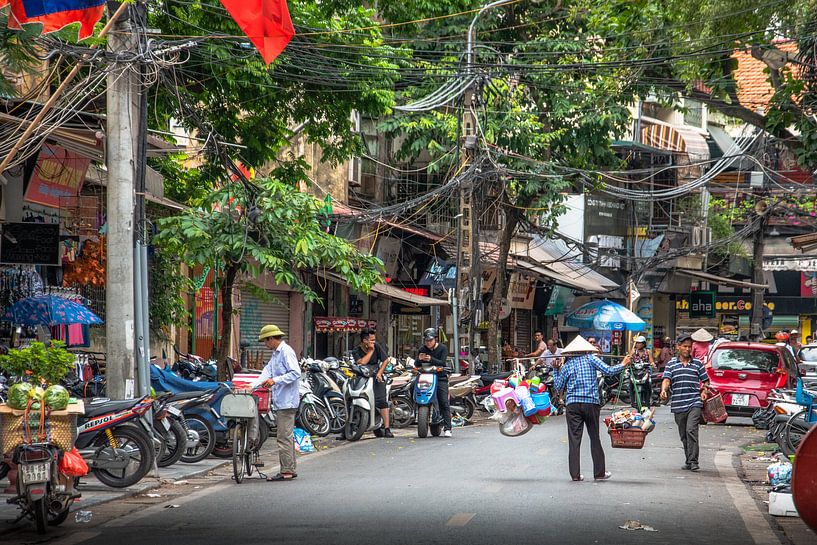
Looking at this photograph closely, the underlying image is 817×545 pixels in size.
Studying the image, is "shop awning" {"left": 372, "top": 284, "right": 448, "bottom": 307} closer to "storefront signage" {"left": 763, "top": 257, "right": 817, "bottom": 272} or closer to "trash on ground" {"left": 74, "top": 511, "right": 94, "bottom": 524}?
"storefront signage" {"left": 763, "top": 257, "right": 817, "bottom": 272}

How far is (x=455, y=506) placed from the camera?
11.2m

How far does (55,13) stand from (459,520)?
5.33 meters

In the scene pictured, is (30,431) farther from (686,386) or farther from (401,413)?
(401,413)

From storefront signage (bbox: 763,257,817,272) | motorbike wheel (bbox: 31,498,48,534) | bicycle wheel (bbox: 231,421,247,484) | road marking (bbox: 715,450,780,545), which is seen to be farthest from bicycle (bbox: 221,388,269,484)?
storefront signage (bbox: 763,257,817,272)

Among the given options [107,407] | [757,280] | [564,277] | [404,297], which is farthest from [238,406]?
[757,280]

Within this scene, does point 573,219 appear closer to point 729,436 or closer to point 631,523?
point 729,436

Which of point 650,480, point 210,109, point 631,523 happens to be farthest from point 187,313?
point 631,523

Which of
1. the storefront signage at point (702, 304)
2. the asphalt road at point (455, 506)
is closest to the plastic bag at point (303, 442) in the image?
the asphalt road at point (455, 506)

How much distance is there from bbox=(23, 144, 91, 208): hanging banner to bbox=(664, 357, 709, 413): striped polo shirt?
9.30m

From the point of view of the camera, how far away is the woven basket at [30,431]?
997cm

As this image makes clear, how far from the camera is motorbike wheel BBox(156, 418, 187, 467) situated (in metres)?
14.1

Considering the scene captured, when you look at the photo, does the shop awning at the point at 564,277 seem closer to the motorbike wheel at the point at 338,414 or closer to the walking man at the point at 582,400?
the motorbike wheel at the point at 338,414

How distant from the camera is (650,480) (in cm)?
1395

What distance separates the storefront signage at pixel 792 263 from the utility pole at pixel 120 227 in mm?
28088
